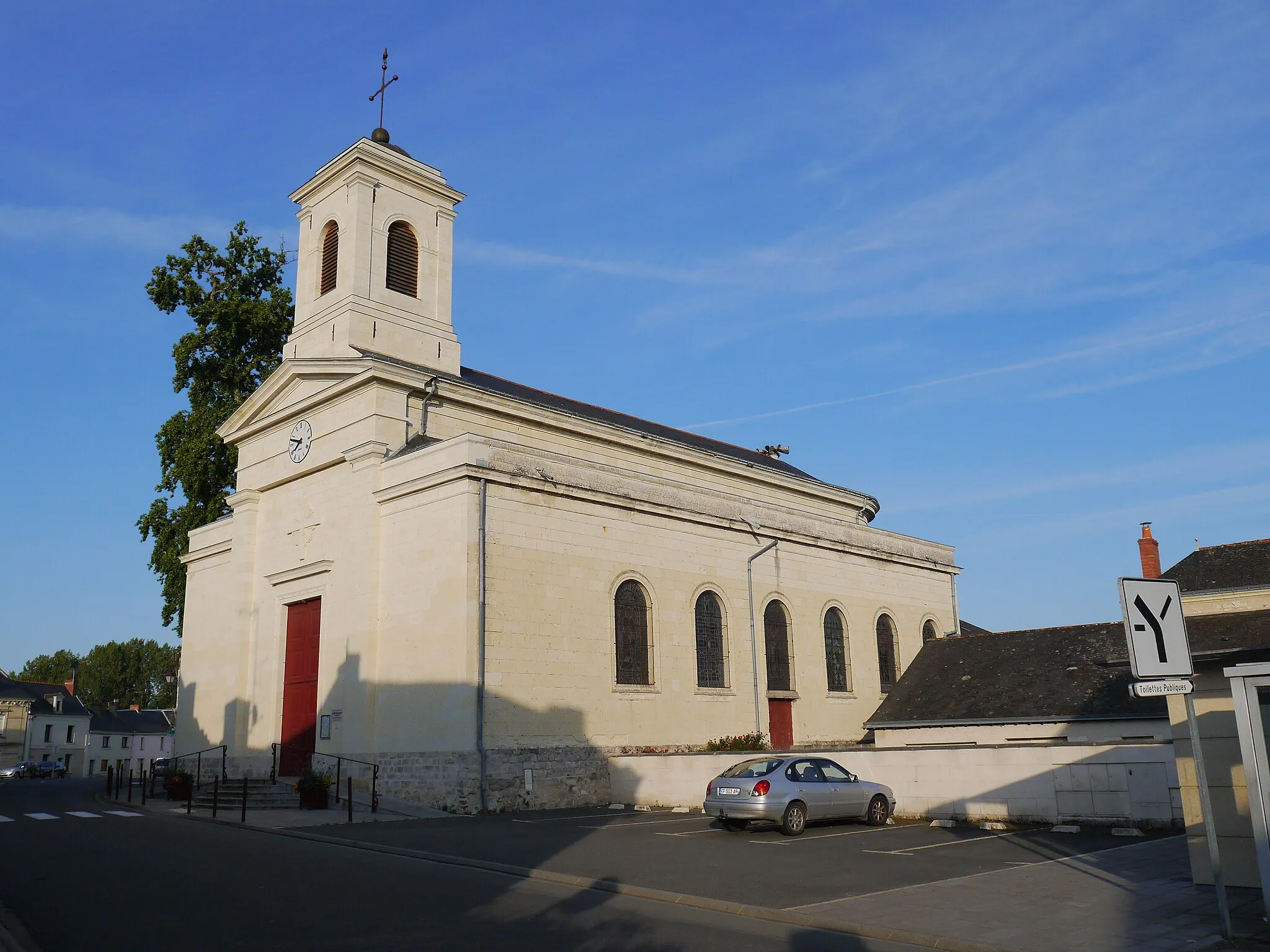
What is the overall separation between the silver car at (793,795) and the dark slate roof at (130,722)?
75.4 meters

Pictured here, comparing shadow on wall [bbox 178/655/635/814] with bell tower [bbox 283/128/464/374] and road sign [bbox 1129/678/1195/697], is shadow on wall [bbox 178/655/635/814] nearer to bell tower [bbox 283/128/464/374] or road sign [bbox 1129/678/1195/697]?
bell tower [bbox 283/128/464/374]

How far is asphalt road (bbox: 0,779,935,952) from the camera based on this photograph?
8781mm

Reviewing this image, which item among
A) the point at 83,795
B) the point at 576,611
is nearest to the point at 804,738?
the point at 576,611

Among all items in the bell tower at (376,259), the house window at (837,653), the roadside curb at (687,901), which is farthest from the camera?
the house window at (837,653)

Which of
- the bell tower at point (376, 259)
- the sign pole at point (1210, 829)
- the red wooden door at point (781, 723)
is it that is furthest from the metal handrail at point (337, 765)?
the sign pole at point (1210, 829)

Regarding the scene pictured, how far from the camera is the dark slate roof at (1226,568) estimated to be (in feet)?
105

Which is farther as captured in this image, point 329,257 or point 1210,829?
point 329,257

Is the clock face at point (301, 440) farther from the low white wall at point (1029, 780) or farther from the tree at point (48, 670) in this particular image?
the tree at point (48, 670)

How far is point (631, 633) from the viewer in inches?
1029

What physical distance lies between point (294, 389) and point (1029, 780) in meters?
21.0

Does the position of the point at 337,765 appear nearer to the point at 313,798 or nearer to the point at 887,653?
the point at 313,798

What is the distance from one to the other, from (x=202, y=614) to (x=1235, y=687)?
2948cm

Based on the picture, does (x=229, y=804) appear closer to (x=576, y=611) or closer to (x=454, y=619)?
(x=454, y=619)

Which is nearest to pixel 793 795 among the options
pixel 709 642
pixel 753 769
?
pixel 753 769
